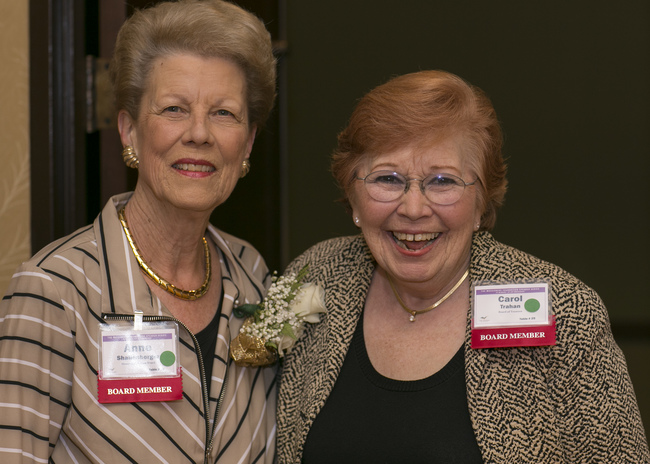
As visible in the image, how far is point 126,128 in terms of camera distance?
208 cm

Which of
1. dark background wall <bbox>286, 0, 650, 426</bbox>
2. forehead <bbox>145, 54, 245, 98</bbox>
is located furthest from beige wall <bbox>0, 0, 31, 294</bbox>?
dark background wall <bbox>286, 0, 650, 426</bbox>

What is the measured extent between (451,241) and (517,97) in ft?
7.82

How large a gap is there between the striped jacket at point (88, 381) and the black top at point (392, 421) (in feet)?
0.74

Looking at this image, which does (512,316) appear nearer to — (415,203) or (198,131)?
(415,203)

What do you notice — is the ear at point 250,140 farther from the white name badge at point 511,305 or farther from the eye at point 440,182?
the white name badge at point 511,305

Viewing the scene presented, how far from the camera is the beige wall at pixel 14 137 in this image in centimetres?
236

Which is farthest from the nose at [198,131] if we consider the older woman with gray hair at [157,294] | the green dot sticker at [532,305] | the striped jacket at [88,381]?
the green dot sticker at [532,305]

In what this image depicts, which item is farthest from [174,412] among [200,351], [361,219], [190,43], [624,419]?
[624,419]

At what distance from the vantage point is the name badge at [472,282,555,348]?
188cm

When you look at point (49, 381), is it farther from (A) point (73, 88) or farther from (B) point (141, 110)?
(A) point (73, 88)

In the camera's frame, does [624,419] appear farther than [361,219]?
No

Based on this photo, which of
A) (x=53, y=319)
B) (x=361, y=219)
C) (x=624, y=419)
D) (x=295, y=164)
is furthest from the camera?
(x=295, y=164)

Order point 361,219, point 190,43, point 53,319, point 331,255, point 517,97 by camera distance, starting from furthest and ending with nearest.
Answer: point 517,97
point 331,255
point 361,219
point 190,43
point 53,319

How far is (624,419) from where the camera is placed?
6.01 feet
